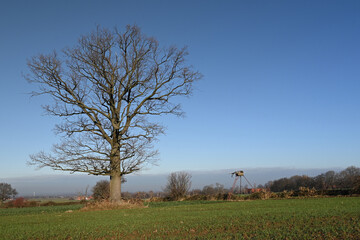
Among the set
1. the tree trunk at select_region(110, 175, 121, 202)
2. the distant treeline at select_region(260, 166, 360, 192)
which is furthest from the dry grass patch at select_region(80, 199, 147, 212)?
the distant treeline at select_region(260, 166, 360, 192)

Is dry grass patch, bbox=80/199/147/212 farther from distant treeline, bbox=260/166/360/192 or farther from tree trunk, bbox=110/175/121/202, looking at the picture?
distant treeline, bbox=260/166/360/192

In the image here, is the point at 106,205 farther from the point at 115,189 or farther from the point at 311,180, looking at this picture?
the point at 311,180

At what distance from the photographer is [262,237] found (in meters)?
7.30

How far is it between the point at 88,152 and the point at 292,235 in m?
16.4

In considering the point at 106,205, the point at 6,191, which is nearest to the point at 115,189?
the point at 106,205

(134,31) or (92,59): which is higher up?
(134,31)

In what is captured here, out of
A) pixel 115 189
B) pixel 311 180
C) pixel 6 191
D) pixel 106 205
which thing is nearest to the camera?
pixel 106 205

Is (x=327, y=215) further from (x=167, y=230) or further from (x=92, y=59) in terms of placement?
(x=92, y=59)

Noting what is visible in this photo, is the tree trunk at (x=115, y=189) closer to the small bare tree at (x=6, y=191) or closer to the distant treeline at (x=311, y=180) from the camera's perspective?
the distant treeline at (x=311, y=180)

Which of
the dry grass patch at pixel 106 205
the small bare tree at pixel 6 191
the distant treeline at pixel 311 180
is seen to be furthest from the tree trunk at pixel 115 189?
the small bare tree at pixel 6 191

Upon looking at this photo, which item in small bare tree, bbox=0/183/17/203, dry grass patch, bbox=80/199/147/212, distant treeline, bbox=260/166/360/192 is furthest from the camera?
small bare tree, bbox=0/183/17/203

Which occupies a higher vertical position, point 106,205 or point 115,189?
point 115,189

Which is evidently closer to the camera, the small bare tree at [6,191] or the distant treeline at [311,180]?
the distant treeline at [311,180]

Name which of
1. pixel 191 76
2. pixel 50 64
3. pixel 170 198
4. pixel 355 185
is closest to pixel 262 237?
pixel 191 76
